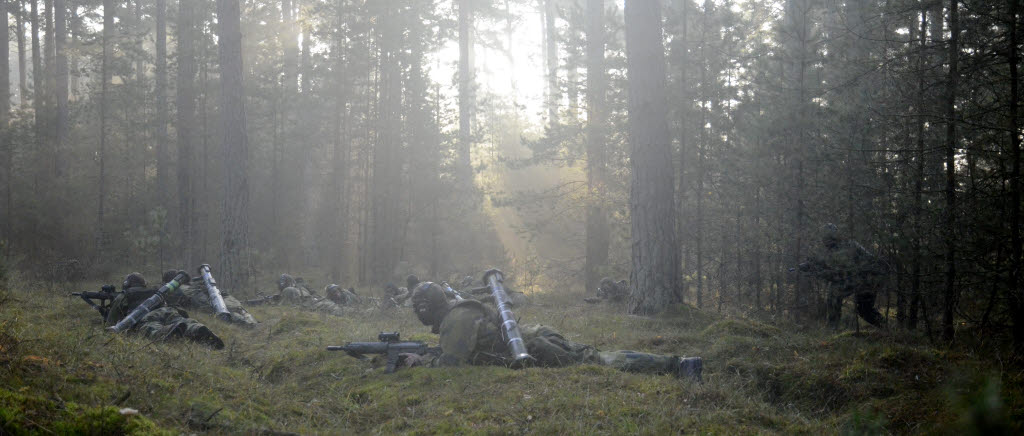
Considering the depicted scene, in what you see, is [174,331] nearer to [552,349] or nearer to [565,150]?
[552,349]

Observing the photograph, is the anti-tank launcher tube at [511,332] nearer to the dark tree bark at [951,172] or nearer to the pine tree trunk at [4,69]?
the dark tree bark at [951,172]

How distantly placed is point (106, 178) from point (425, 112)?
11.4 meters

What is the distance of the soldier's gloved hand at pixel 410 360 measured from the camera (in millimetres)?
7586

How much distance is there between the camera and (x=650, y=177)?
454 inches

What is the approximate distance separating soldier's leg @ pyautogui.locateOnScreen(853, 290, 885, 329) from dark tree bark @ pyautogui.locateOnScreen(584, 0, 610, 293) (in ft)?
28.1

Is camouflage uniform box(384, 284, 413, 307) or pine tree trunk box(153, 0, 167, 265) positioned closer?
camouflage uniform box(384, 284, 413, 307)

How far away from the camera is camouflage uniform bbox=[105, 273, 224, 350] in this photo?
30.0ft

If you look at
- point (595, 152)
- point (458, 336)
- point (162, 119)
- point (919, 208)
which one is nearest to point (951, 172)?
point (919, 208)

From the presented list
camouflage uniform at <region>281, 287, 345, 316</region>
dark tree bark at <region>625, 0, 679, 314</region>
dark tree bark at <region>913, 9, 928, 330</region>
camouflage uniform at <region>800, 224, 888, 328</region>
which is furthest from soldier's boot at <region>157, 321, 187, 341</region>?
dark tree bark at <region>913, 9, 928, 330</region>

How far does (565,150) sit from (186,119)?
42.4ft

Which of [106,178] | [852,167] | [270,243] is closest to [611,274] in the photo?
[852,167]

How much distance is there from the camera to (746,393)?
628 centimetres

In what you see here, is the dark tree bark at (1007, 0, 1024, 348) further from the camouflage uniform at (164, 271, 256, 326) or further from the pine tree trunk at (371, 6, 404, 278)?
the pine tree trunk at (371, 6, 404, 278)

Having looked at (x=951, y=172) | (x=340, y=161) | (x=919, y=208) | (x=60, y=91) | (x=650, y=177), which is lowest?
(x=919, y=208)
